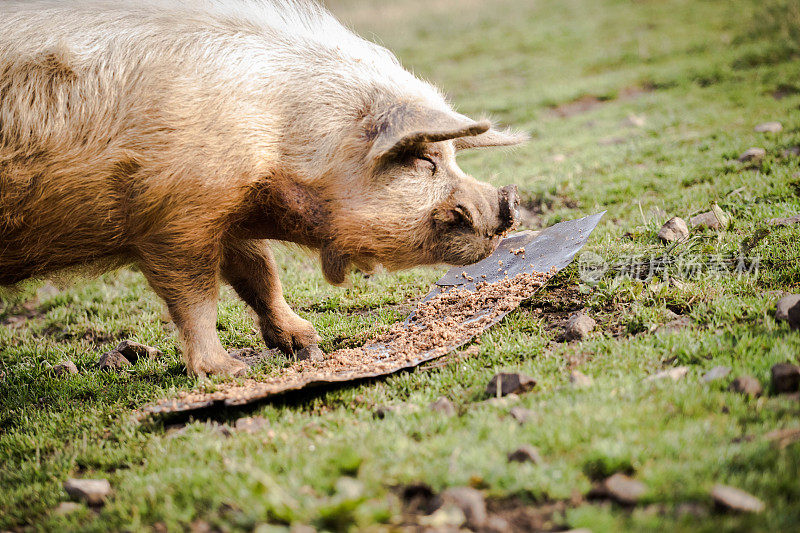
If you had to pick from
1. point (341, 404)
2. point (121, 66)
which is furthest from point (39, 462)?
point (121, 66)

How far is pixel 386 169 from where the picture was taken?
4031mm

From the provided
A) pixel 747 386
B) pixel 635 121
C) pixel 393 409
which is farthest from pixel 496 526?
pixel 635 121

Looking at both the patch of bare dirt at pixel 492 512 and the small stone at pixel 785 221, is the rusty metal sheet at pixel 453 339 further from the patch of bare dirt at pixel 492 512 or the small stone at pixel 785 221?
the small stone at pixel 785 221

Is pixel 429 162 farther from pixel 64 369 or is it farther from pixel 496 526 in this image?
pixel 64 369

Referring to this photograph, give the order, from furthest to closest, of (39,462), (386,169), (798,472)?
(386,169) < (39,462) < (798,472)

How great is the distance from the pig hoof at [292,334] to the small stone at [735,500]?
298 centimetres

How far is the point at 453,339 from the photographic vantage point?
13.4ft

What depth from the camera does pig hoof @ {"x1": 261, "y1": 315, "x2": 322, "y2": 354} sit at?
4.66m

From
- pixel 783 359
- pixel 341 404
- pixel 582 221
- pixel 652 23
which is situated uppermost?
pixel 652 23

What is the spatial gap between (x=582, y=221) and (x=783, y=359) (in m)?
1.96

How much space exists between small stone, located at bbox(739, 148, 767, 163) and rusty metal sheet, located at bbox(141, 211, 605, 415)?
2.62m

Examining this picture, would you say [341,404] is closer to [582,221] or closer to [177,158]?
[177,158]

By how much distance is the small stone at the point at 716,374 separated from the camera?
119 inches

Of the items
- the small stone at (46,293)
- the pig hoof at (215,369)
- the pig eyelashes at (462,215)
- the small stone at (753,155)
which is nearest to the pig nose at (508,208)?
the pig eyelashes at (462,215)
